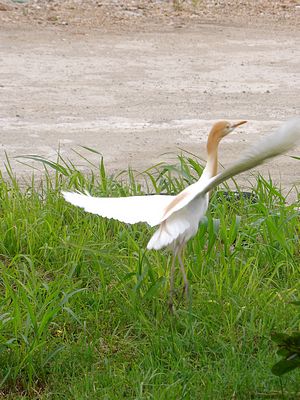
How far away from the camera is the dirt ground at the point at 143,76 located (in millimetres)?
6719

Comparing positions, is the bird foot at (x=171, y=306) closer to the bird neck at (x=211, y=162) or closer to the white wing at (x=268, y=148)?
the bird neck at (x=211, y=162)

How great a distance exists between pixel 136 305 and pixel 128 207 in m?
0.48

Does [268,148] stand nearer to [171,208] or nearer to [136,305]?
[171,208]

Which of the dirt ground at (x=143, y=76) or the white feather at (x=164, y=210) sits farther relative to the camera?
the dirt ground at (x=143, y=76)

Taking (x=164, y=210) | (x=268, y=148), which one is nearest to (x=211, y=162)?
(x=164, y=210)

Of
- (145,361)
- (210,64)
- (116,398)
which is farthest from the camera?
(210,64)

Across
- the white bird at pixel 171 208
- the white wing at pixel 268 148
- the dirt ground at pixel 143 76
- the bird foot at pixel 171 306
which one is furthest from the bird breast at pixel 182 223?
the dirt ground at pixel 143 76

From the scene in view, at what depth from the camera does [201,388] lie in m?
3.27

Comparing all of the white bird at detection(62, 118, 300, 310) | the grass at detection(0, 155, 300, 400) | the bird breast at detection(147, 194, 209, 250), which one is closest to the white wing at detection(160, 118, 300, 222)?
the white bird at detection(62, 118, 300, 310)

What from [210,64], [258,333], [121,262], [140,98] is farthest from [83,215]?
[210,64]

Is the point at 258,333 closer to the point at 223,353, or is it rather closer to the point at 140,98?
the point at 223,353

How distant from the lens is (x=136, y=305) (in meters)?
3.76

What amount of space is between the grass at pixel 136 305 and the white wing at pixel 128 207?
13.4 inches

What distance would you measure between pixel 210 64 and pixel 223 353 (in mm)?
5569
